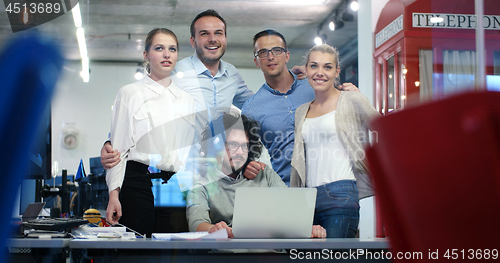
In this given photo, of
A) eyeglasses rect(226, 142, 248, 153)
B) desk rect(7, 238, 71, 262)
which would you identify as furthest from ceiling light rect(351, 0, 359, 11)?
desk rect(7, 238, 71, 262)

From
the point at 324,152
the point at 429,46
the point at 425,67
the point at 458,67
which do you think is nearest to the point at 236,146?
the point at 324,152

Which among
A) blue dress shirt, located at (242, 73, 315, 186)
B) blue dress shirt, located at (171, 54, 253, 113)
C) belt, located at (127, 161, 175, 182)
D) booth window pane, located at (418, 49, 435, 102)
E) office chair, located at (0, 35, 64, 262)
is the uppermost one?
booth window pane, located at (418, 49, 435, 102)

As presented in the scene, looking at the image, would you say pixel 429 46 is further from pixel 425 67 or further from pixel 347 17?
pixel 347 17

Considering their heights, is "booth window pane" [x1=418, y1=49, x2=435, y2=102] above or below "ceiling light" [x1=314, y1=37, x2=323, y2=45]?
below

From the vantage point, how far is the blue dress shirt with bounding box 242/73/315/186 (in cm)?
337

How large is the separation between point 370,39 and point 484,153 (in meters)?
3.65

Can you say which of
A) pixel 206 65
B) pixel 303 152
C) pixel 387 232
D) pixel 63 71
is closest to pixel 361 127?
pixel 303 152

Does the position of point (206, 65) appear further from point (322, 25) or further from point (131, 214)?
point (131, 214)

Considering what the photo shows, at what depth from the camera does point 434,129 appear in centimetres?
50

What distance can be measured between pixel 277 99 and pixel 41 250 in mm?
2231

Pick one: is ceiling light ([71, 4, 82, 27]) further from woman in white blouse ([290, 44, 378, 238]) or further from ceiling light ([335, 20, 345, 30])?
ceiling light ([335, 20, 345, 30])

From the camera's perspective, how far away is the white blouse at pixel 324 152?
3256 millimetres

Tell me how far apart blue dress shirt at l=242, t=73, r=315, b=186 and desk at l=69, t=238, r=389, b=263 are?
1.68 meters

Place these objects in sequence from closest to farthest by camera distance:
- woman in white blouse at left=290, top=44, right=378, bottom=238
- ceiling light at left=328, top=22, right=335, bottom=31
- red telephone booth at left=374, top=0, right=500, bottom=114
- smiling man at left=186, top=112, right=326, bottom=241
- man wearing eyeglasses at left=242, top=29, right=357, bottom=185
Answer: smiling man at left=186, top=112, right=326, bottom=241, woman in white blouse at left=290, top=44, right=378, bottom=238, man wearing eyeglasses at left=242, top=29, right=357, bottom=185, ceiling light at left=328, top=22, right=335, bottom=31, red telephone booth at left=374, top=0, right=500, bottom=114
